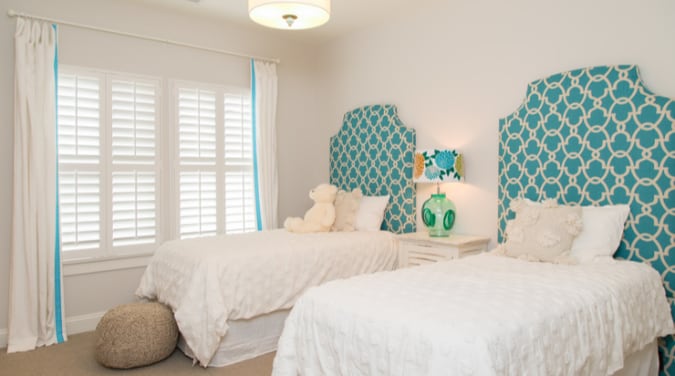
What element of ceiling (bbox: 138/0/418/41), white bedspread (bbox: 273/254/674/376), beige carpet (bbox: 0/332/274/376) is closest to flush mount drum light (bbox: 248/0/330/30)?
ceiling (bbox: 138/0/418/41)

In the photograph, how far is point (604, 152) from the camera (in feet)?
8.93

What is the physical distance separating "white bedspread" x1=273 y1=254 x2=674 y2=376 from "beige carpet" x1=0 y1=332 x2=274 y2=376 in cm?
105

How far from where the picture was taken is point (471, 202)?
3.54 meters

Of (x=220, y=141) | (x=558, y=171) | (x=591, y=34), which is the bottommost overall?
(x=558, y=171)

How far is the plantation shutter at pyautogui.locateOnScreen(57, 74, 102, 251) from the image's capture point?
354cm

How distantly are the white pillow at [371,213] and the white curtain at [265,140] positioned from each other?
0.98m

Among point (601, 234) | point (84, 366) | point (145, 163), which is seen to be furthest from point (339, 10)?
point (84, 366)

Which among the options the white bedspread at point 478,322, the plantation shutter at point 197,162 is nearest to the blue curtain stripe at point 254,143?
the plantation shutter at point 197,162

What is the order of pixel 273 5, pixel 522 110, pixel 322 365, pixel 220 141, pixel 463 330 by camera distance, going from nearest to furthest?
pixel 463 330 < pixel 322 365 < pixel 273 5 < pixel 522 110 < pixel 220 141

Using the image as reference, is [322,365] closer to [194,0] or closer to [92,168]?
[92,168]

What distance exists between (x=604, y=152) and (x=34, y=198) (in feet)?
12.5

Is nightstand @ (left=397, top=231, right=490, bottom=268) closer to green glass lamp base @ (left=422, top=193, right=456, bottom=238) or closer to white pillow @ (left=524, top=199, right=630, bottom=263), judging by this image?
green glass lamp base @ (left=422, top=193, right=456, bottom=238)

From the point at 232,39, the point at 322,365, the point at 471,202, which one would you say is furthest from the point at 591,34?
the point at 232,39

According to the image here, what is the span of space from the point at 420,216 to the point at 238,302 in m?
1.75
